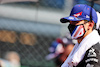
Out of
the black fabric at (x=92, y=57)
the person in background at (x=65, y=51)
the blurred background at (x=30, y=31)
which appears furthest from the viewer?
the blurred background at (x=30, y=31)

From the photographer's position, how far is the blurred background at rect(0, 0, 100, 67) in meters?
4.69

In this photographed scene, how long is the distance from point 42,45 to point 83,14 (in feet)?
8.61

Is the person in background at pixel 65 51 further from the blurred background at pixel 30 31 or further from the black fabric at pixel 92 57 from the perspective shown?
the black fabric at pixel 92 57

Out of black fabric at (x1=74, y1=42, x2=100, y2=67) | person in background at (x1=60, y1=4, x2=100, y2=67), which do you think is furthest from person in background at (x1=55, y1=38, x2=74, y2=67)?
black fabric at (x1=74, y1=42, x2=100, y2=67)

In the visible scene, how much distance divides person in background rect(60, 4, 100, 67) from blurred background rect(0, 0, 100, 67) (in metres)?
2.24

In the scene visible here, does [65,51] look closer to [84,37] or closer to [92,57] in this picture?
[84,37]

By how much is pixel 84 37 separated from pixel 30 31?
2.69 metres

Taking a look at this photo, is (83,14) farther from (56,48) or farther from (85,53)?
(56,48)

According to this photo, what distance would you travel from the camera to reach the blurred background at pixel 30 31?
4688 millimetres

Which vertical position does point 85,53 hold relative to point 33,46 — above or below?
above

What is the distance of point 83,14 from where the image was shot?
2236 millimetres

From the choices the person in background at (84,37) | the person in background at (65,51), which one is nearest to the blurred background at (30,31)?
the person in background at (65,51)

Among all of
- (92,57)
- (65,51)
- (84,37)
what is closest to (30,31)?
(65,51)

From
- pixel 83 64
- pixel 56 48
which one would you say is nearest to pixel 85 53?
pixel 83 64
